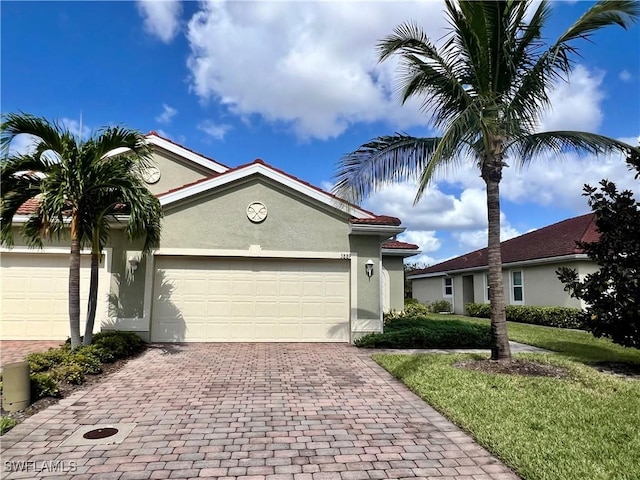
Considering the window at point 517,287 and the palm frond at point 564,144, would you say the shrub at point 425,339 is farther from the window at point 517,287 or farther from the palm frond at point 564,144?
the window at point 517,287

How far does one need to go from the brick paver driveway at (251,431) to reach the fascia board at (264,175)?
493 centimetres

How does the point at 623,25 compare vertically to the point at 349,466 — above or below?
above

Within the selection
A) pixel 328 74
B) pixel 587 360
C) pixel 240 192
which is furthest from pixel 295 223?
pixel 587 360

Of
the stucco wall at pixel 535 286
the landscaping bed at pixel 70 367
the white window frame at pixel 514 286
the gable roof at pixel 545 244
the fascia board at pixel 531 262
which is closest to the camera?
the landscaping bed at pixel 70 367

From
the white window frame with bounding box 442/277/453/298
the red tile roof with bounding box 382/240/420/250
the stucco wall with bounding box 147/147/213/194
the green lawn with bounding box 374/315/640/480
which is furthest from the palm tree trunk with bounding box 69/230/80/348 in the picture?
the white window frame with bounding box 442/277/453/298

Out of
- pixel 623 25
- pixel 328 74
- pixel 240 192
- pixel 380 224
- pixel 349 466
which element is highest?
pixel 328 74

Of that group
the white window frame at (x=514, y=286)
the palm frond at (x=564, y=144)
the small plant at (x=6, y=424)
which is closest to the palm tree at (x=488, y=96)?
the palm frond at (x=564, y=144)

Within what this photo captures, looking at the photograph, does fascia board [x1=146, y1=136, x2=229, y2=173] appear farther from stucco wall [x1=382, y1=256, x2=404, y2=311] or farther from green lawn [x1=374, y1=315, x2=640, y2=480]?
green lawn [x1=374, y1=315, x2=640, y2=480]

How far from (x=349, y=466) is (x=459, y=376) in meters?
4.28

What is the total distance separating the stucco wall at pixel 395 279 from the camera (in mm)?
17688

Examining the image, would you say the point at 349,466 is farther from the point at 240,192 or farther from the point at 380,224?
the point at 240,192

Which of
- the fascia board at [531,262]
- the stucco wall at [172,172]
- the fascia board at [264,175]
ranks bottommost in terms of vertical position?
the fascia board at [531,262]

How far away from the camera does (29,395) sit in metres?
5.87

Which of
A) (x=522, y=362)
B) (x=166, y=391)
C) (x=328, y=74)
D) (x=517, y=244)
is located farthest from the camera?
(x=517, y=244)
